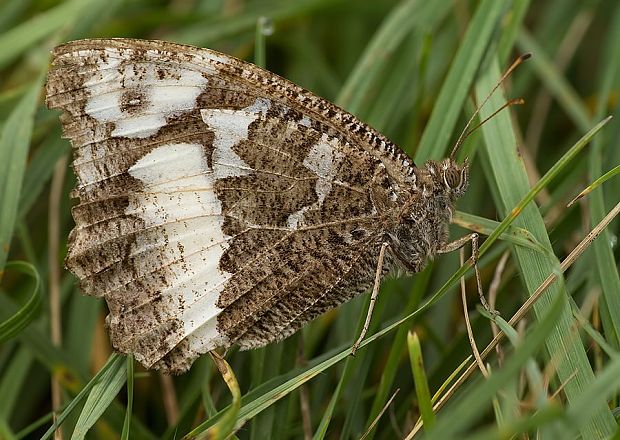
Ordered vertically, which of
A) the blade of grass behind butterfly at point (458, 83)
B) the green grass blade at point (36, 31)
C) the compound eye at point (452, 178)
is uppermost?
the green grass blade at point (36, 31)

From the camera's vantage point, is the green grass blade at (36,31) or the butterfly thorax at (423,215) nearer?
the butterfly thorax at (423,215)

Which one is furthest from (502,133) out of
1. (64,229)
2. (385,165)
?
(64,229)

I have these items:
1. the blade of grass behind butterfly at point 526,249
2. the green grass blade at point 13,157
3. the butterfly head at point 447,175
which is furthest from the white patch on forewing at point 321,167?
the green grass blade at point 13,157

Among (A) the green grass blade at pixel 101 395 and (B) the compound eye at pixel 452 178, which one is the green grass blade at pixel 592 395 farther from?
(A) the green grass blade at pixel 101 395

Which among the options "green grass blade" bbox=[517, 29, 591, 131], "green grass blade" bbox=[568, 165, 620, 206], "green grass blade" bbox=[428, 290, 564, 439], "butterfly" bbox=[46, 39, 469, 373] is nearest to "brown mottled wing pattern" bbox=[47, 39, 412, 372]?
"butterfly" bbox=[46, 39, 469, 373]

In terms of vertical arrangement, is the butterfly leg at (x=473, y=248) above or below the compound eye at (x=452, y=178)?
below

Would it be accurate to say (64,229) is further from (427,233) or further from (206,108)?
(427,233)

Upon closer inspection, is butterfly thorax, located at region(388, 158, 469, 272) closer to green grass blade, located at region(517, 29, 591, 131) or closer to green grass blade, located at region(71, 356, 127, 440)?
green grass blade, located at region(71, 356, 127, 440)
